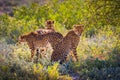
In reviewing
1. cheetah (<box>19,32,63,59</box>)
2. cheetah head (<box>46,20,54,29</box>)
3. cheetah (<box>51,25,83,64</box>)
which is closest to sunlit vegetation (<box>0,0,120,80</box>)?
cheetah (<box>51,25,83,64</box>)

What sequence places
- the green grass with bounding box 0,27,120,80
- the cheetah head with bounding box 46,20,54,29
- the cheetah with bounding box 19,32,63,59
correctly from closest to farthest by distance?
the green grass with bounding box 0,27,120,80 < the cheetah with bounding box 19,32,63,59 < the cheetah head with bounding box 46,20,54,29

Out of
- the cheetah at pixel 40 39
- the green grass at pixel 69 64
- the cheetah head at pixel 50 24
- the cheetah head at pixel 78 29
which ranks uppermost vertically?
the cheetah head at pixel 50 24

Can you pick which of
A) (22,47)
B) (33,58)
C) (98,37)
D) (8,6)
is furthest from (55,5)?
(8,6)

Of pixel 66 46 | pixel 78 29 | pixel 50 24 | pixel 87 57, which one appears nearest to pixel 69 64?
pixel 66 46

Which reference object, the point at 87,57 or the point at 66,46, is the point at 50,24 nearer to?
the point at 66,46

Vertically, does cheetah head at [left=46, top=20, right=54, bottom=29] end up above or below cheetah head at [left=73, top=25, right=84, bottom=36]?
above

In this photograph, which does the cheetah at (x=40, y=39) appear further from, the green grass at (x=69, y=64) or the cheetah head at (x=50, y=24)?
the cheetah head at (x=50, y=24)

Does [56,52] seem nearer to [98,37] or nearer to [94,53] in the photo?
[94,53]

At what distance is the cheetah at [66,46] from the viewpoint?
41.2 feet

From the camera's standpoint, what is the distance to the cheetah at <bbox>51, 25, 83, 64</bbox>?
41.2 feet

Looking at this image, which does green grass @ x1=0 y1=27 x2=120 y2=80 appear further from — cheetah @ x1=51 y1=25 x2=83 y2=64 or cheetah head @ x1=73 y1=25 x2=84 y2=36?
cheetah head @ x1=73 y1=25 x2=84 y2=36

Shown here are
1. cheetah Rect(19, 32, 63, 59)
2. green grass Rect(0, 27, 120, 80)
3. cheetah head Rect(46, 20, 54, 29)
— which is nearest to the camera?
green grass Rect(0, 27, 120, 80)

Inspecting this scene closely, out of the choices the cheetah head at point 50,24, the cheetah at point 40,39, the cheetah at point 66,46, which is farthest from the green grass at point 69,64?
the cheetah head at point 50,24

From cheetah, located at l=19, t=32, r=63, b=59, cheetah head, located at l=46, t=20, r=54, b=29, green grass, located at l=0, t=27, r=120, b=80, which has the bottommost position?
green grass, located at l=0, t=27, r=120, b=80
